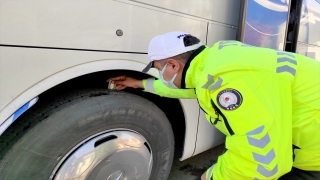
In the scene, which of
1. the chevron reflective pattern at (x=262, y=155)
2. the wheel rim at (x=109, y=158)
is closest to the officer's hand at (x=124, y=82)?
the wheel rim at (x=109, y=158)

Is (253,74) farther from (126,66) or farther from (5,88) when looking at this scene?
(5,88)

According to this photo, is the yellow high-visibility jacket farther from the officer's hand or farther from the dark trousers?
Answer: the officer's hand

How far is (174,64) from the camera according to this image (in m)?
1.32

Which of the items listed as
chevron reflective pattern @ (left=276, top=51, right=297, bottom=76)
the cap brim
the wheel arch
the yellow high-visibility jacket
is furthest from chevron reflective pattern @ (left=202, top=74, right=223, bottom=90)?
the wheel arch

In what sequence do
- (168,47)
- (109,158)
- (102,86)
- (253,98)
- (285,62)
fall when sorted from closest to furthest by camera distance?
1. (253,98)
2. (285,62)
3. (168,47)
4. (109,158)
5. (102,86)

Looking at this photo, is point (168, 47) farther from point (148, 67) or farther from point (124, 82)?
point (124, 82)

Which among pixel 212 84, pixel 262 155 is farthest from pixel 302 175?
pixel 212 84

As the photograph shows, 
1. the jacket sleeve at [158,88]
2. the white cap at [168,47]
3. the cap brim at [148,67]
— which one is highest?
the white cap at [168,47]

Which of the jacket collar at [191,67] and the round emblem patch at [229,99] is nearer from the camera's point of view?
the round emblem patch at [229,99]

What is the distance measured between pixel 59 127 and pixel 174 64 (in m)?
0.66

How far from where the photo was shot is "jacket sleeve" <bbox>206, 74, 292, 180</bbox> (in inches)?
41.3

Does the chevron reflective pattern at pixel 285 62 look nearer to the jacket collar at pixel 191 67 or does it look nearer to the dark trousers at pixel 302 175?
the jacket collar at pixel 191 67

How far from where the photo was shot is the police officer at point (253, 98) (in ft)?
3.47

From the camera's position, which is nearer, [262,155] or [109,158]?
[262,155]
